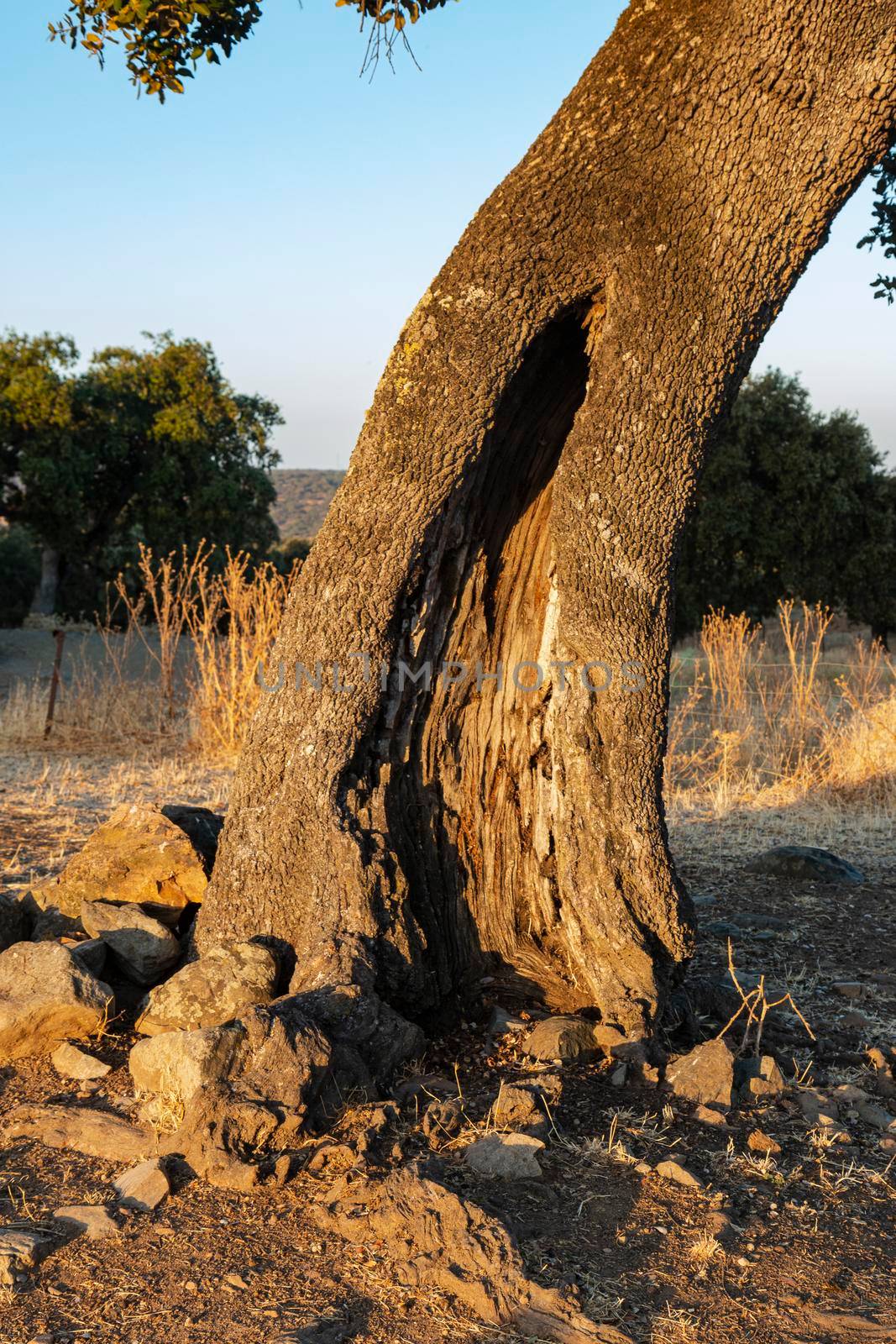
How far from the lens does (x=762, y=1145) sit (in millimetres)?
3117

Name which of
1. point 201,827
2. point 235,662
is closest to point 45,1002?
point 201,827

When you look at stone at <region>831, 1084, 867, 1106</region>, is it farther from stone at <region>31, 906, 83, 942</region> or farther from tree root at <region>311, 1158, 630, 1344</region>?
stone at <region>31, 906, 83, 942</region>

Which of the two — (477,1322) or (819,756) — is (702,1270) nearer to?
(477,1322)

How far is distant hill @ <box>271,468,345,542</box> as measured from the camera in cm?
5644

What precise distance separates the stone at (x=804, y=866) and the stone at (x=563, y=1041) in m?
3.27

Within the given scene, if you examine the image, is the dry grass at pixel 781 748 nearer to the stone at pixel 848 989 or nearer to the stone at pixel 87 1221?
the stone at pixel 848 989

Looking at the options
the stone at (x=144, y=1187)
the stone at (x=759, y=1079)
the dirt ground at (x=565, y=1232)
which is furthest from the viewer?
the stone at (x=759, y=1079)

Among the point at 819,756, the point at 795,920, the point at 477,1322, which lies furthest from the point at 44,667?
the point at 477,1322

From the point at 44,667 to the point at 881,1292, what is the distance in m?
15.2

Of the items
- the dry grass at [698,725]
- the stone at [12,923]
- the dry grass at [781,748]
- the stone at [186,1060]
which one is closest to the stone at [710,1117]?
the stone at [186,1060]

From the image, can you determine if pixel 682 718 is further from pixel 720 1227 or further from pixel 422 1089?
pixel 720 1227

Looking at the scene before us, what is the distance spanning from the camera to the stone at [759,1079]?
3.47 metres

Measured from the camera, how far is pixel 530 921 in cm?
410

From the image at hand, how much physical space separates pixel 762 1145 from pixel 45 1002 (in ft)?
7.15
